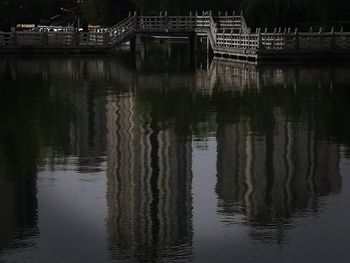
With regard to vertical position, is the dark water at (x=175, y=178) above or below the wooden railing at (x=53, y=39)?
below

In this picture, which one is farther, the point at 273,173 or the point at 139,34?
the point at 139,34

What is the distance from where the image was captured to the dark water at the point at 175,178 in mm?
10695

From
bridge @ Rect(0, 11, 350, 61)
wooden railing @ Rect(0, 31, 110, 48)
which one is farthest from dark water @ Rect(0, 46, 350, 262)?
wooden railing @ Rect(0, 31, 110, 48)

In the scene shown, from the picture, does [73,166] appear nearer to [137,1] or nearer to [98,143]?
[98,143]

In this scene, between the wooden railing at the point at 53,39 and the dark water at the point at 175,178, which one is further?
the wooden railing at the point at 53,39

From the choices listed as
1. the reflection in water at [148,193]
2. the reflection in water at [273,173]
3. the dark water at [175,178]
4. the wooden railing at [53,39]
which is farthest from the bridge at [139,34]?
the reflection in water at [148,193]

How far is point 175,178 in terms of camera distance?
14938 mm

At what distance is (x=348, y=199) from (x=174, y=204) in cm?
269

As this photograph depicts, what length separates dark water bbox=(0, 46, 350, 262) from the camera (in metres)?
10.7

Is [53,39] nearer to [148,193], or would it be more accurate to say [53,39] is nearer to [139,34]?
[139,34]

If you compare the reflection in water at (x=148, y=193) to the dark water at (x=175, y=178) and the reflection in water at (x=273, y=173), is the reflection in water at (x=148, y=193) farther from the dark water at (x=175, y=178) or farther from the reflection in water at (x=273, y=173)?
the reflection in water at (x=273, y=173)

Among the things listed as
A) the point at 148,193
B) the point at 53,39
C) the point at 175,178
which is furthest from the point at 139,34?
the point at 148,193

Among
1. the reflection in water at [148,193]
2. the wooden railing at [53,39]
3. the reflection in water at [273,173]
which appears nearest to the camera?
the reflection in water at [148,193]

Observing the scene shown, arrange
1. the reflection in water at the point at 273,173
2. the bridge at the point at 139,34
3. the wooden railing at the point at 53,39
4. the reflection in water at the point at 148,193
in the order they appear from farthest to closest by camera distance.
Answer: the wooden railing at the point at 53,39 → the bridge at the point at 139,34 → the reflection in water at the point at 273,173 → the reflection in water at the point at 148,193
